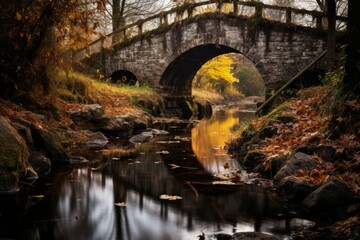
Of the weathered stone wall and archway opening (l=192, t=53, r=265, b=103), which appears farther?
archway opening (l=192, t=53, r=265, b=103)

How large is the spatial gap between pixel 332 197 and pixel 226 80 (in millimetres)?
28526

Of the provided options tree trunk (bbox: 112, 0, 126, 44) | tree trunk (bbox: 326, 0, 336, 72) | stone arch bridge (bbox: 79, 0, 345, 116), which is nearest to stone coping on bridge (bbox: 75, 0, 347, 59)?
stone arch bridge (bbox: 79, 0, 345, 116)

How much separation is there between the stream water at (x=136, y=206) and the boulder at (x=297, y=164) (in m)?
0.41

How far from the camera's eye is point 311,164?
5.17 metres

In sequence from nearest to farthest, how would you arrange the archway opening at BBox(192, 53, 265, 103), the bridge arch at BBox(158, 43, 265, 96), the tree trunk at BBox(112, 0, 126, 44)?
1. the bridge arch at BBox(158, 43, 265, 96)
2. the tree trunk at BBox(112, 0, 126, 44)
3. the archway opening at BBox(192, 53, 265, 103)

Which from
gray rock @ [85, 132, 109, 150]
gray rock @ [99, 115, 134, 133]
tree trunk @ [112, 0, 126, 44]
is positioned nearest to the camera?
gray rock @ [85, 132, 109, 150]

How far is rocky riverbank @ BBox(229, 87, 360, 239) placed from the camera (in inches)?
160

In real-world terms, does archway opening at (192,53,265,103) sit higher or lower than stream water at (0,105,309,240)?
higher

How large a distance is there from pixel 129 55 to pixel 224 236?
56.9 feet

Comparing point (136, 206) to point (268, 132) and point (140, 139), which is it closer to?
point (268, 132)

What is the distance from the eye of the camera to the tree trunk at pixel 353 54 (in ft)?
17.6

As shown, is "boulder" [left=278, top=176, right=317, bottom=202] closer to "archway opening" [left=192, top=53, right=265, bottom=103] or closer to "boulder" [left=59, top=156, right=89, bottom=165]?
"boulder" [left=59, top=156, right=89, bottom=165]

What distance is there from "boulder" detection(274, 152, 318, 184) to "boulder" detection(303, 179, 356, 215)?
2.82ft

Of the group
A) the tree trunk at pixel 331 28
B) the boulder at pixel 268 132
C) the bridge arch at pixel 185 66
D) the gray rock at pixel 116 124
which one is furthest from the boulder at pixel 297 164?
the bridge arch at pixel 185 66
